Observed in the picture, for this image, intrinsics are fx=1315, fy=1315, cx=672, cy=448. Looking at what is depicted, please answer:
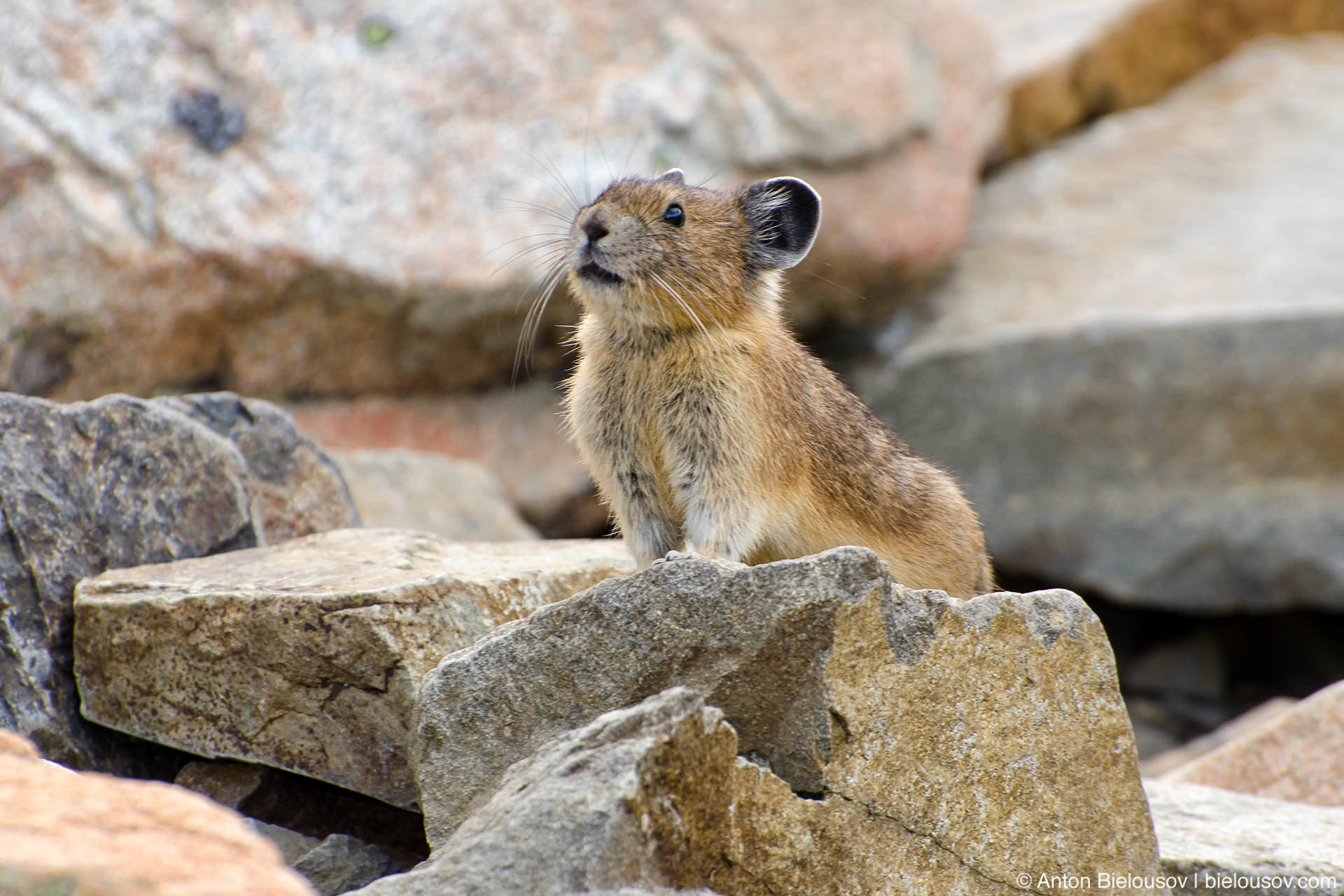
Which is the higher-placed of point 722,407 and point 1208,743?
point 722,407

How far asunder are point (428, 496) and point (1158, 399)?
6814 millimetres

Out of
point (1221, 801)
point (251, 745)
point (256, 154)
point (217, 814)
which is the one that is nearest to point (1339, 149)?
point (1221, 801)

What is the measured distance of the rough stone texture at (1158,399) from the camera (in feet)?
39.6

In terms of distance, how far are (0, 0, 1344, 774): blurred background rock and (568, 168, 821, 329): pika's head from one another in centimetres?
319

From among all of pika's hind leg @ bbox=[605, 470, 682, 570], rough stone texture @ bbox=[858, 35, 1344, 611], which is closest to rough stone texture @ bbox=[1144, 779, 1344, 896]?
pika's hind leg @ bbox=[605, 470, 682, 570]

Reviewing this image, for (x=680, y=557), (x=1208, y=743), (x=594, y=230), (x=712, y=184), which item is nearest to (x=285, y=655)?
(x=680, y=557)

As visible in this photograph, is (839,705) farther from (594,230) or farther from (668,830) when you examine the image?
(594,230)

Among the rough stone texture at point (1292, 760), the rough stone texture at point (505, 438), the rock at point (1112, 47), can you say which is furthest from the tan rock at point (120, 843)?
the rock at point (1112, 47)

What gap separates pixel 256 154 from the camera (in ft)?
36.6

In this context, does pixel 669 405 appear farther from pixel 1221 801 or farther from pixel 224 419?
pixel 1221 801

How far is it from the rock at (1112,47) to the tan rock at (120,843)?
13.9m

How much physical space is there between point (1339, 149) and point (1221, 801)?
424 inches

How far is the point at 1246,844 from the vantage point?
585 cm

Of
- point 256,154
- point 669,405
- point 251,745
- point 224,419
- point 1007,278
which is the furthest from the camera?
point 1007,278
